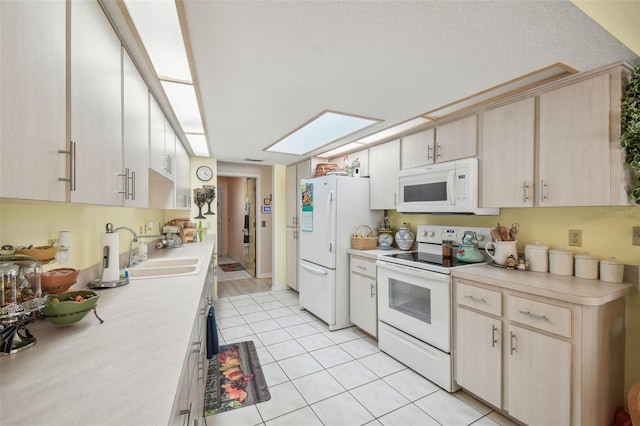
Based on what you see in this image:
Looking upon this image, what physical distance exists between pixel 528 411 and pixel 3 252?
A: 8.53 ft

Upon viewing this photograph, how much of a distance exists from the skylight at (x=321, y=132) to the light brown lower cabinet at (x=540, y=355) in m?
1.58

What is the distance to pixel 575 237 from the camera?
1.91 m

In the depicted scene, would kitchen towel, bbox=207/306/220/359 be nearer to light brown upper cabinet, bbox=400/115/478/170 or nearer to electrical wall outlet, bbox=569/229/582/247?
light brown upper cabinet, bbox=400/115/478/170

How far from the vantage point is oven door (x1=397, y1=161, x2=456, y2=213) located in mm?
2346

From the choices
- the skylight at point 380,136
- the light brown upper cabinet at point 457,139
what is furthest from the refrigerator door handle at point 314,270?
the light brown upper cabinet at point 457,139

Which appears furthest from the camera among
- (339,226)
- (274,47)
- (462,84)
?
(339,226)

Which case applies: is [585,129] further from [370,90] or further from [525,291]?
[370,90]

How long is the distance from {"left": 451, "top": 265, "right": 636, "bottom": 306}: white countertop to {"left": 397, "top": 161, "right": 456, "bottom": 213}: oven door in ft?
1.98

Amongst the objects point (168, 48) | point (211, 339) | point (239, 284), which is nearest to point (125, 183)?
point (168, 48)

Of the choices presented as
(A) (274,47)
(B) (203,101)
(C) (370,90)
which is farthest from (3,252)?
(C) (370,90)

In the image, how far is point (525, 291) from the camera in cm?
166

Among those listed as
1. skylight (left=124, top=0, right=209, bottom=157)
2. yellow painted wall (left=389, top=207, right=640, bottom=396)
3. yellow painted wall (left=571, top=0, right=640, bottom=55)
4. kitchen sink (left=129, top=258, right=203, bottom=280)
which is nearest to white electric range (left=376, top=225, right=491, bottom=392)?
yellow painted wall (left=389, top=207, right=640, bottom=396)

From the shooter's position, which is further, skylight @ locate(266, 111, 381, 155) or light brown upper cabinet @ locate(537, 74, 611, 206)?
skylight @ locate(266, 111, 381, 155)

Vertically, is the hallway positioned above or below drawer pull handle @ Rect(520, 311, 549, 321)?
below
